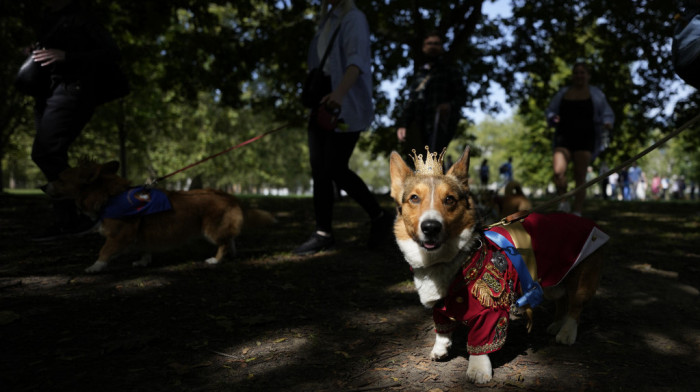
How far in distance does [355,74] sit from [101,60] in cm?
260

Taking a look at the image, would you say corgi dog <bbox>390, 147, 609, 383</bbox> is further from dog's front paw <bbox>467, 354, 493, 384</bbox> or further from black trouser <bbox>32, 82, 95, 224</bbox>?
black trouser <bbox>32, 82, 95, 224</bbox>

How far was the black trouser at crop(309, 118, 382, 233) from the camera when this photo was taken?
475cm

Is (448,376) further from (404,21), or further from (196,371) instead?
(404,21)

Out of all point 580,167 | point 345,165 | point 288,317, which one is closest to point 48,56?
point 345,165

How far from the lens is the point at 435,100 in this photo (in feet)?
19.6

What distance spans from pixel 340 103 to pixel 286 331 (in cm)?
236

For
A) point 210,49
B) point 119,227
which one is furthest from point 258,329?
point 210,49

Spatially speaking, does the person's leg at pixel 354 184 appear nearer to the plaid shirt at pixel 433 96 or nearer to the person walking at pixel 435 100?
the person walking at pixel 435 100

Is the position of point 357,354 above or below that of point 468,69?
below

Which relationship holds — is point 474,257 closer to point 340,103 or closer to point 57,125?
point 340,103

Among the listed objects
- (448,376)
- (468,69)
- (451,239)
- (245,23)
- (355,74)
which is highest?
(245,23)

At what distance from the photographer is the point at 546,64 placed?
14.6m

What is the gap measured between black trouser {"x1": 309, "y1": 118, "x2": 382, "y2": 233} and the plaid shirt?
5.02ft

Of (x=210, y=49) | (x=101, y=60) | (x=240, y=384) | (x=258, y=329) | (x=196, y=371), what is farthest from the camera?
(x=210, y=49)
